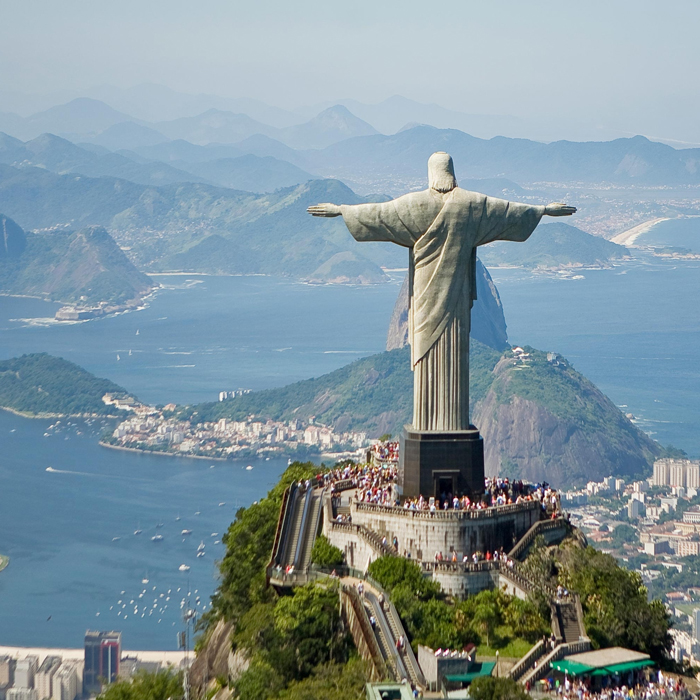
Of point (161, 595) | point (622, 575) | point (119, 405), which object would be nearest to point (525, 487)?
point (622, 575)

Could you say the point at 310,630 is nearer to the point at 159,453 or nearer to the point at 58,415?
the point at 159,453

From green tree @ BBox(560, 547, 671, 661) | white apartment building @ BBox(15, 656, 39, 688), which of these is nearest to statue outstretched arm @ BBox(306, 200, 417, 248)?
green tree @ BBox(560, 547, 671, 661)

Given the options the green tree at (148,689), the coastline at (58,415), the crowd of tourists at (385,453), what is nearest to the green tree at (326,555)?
the green tree at (148,689)

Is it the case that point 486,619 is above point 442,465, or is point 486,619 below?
below

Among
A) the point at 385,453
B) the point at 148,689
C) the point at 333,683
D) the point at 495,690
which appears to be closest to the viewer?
the point at 495,690

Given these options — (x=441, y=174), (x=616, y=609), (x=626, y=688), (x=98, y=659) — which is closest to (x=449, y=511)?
(x=616, y=609)

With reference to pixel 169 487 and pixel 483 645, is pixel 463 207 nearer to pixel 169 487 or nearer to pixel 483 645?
pixel 483 645
